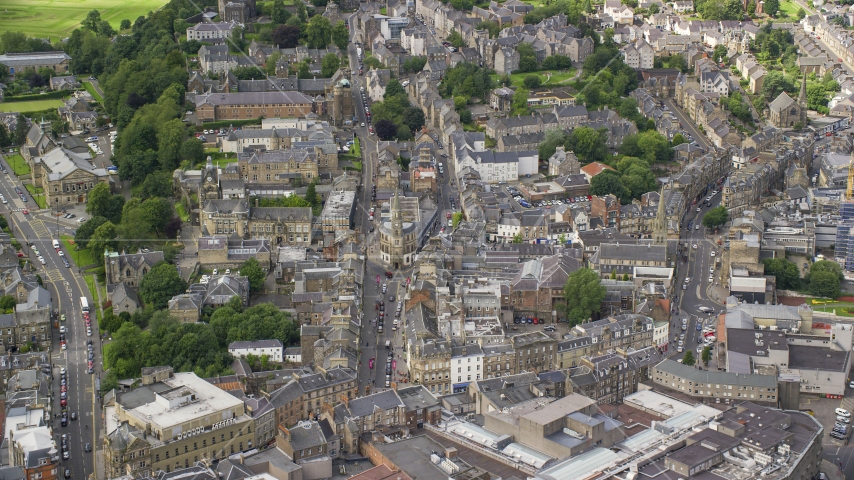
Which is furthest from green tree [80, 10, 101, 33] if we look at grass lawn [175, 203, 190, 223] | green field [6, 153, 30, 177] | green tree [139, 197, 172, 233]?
green tree [139, 197, 172, 233]

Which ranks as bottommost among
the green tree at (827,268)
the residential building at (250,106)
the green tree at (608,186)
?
the green tree at (827,268)

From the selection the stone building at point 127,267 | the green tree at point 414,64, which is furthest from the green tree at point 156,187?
the green tree at point 414,64

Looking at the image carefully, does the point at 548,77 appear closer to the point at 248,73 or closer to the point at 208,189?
the point at 248,73

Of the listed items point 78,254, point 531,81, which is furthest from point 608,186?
point 78,254

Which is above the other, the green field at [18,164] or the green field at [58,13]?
the green field at [58,13]

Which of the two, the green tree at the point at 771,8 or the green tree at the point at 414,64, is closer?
the green tree at the point at 414,64

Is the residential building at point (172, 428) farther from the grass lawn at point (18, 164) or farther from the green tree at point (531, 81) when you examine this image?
the green tree at point (531, 81)

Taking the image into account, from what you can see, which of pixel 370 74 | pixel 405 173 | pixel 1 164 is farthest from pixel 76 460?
pixel 370 74

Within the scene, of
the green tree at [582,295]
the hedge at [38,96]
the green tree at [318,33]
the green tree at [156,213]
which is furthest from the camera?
the green tree at [318,33]
